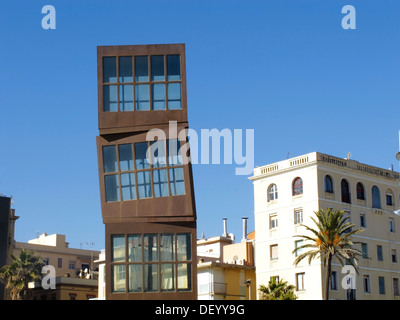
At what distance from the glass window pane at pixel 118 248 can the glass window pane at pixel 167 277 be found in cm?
229

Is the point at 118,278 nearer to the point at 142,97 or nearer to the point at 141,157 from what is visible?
the point at 141,157

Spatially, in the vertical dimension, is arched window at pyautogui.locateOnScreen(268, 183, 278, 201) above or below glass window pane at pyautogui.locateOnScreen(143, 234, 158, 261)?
above

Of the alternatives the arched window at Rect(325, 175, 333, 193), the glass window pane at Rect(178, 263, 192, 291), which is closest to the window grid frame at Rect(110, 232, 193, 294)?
the glass window pane at Rect(178, 263, 192, 291)

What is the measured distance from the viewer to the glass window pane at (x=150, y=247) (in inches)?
1644

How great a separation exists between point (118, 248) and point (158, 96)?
27.7 ft

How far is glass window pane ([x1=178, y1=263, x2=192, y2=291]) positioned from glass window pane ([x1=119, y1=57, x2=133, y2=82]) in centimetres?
1034

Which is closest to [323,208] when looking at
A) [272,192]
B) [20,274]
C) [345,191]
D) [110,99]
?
[345,191]

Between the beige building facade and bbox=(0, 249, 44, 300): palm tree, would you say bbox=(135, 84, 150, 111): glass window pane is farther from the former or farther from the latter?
the beige building facade

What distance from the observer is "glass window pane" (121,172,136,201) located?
1651 inches

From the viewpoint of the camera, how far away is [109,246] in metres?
42.0

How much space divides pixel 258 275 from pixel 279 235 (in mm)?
4378

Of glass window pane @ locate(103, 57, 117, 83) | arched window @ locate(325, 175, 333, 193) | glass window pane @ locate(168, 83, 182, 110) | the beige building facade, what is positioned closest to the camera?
glass window pane @ locate(168, 83, 182, 110)
